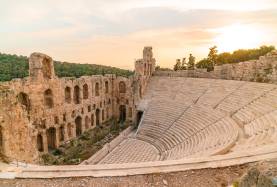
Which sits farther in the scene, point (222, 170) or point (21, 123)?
point (21, 123)

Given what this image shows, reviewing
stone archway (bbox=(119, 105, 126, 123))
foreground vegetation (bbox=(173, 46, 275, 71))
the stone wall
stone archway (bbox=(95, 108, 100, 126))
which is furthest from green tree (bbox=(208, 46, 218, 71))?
stone archway (bbox=(95, 108, 100, 126))

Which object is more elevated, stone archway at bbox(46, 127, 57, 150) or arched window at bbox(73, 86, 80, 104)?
arched window at bbox(73, 86, 80, 104)

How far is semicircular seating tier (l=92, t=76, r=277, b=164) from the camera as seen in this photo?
16.7 m

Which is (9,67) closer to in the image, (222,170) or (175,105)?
(175,105)

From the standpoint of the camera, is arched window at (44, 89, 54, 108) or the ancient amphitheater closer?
the ancient amphitheater

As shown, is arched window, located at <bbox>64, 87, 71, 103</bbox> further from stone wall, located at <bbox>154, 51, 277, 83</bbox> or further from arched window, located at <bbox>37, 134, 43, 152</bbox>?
stone wall, located at <bbox>154, 51, 277, 83</bbox>

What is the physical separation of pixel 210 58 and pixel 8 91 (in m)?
34.2

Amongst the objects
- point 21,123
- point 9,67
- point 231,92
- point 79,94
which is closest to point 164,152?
point 231,92

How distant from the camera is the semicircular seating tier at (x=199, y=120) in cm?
1670

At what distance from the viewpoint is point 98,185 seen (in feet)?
28.3

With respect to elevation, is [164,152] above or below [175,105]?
below

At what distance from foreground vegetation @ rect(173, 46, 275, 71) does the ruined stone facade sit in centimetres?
1128

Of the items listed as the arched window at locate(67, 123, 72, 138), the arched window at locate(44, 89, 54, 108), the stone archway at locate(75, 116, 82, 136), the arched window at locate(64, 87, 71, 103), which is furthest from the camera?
the stone archway at locate(75, 116, 82, 136)

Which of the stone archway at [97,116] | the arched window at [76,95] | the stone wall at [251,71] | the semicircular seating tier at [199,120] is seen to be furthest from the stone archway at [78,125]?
the stone wall at [251,71]
